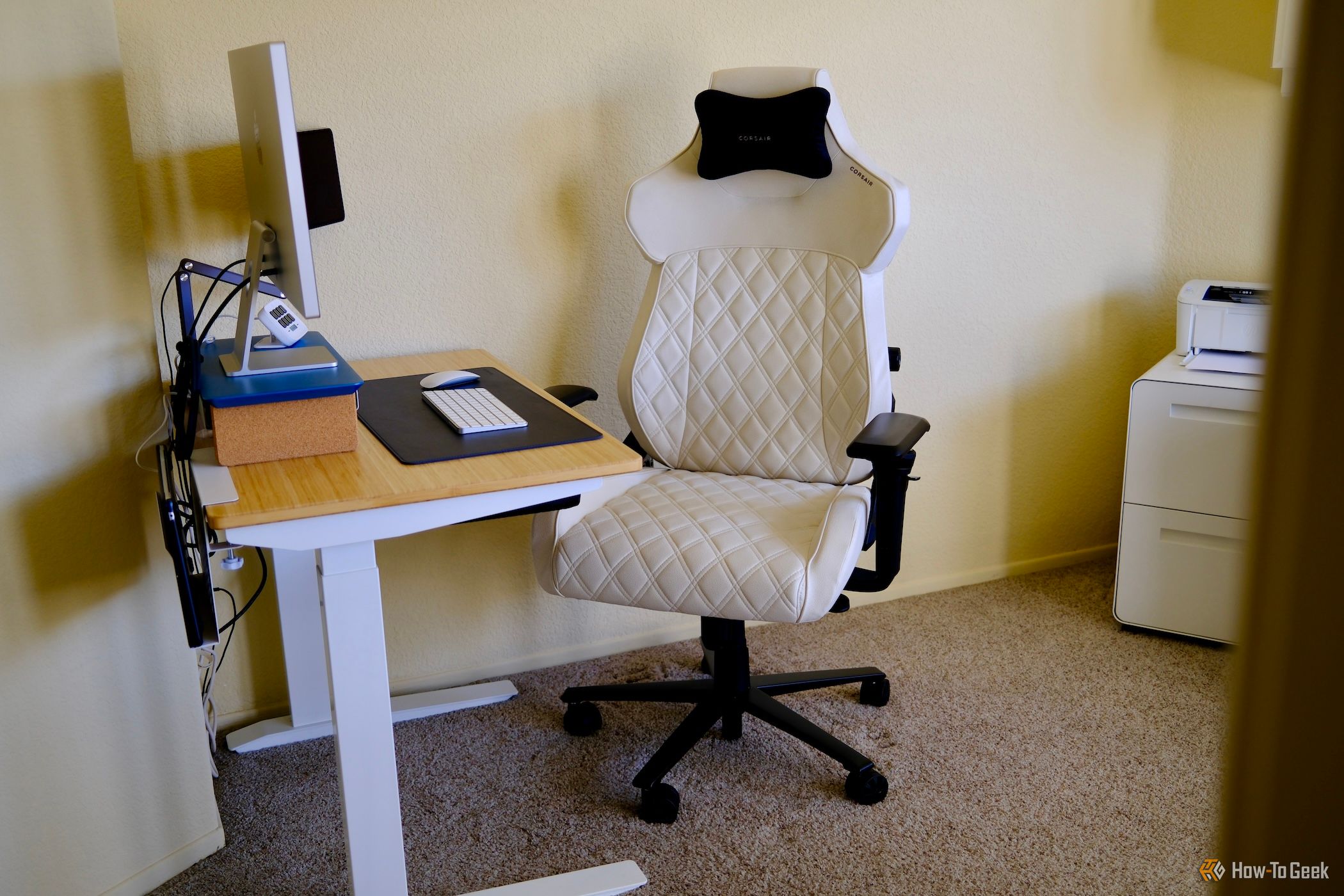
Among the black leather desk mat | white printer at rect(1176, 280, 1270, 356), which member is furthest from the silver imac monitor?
white printer at rect(1176, 280, 1270, 356)

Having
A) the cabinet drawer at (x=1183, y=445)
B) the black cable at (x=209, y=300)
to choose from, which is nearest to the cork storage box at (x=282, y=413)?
the black cable at (x=209, y=300)

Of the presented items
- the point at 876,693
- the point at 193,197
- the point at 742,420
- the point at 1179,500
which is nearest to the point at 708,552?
the point at 742,420

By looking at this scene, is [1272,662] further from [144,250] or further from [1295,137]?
[144,250]

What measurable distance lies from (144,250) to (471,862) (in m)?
1.17

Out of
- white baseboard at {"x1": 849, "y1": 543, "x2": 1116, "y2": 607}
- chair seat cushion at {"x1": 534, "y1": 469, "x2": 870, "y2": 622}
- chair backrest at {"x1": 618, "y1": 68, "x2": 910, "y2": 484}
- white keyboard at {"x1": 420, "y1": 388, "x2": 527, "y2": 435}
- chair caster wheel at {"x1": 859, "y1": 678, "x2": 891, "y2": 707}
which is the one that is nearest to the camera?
white keyboard at {"x1": 420, "y1": 388, "x2": 527, "y2": 435}

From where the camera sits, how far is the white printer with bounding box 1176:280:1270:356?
2.54m

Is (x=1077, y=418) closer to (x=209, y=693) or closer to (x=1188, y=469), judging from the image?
(x=1188, y=469)

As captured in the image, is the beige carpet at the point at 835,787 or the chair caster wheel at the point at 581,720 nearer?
the beige carpet at the point at 835,787

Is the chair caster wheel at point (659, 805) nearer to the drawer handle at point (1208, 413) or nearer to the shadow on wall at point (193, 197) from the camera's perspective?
the shadow on wall at point (193, 197)

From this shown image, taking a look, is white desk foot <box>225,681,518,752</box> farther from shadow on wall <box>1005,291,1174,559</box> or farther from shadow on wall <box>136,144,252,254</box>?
shadow on wall <box>1005,291,1174,559</box>

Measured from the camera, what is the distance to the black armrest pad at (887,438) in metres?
1.74

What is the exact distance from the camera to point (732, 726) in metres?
2.19

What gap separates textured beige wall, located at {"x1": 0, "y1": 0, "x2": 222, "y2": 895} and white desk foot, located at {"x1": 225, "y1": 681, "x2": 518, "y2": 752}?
1.26 ft

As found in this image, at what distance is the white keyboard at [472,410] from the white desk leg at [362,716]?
0.30 m
